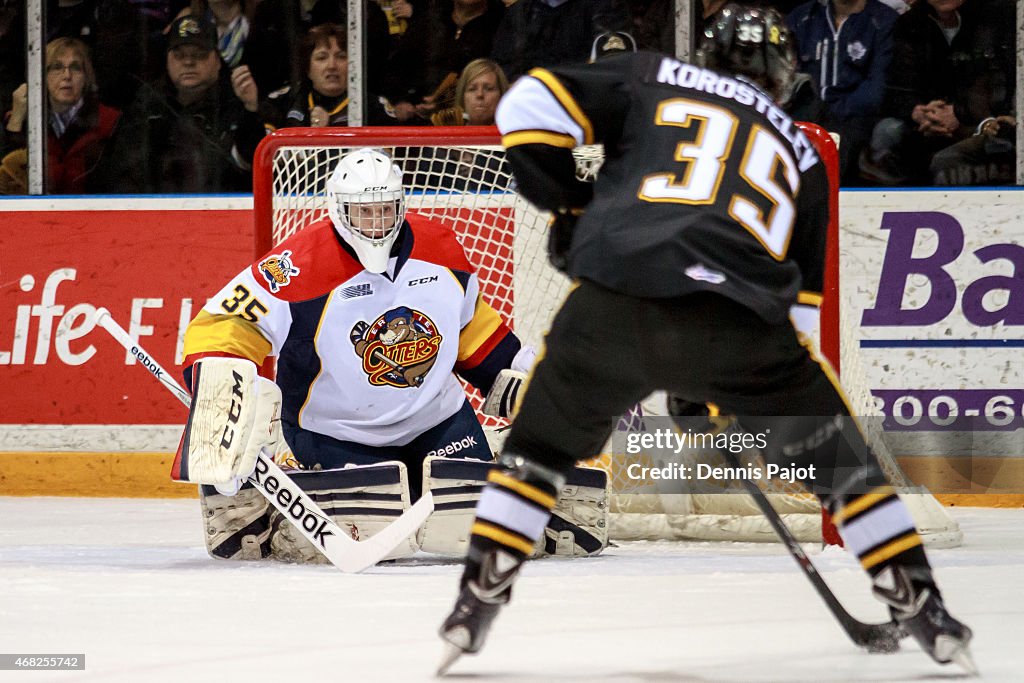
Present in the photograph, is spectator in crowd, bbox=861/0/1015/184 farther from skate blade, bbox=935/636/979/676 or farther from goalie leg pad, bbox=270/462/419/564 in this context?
skate blade, bbox=935/636/979/676

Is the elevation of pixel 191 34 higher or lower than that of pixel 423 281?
higher

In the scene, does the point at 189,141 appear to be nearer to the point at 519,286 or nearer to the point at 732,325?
the point at 519,286

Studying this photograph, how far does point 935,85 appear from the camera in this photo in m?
4.82

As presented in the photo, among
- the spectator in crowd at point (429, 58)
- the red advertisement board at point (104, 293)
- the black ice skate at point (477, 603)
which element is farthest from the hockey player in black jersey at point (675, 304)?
the spectator in crowd at point (429, 58)

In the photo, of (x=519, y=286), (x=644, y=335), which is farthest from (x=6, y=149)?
(x=644, y=335)

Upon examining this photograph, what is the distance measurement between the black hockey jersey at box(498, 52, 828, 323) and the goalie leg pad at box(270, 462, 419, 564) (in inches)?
53.1

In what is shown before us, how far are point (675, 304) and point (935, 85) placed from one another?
10.1ft

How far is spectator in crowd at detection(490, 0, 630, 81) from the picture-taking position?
5047 mm

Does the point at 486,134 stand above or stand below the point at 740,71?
below

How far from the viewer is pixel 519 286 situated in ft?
13.7

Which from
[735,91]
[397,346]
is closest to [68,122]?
[397,346]

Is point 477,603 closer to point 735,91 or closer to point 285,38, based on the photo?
point 735,91

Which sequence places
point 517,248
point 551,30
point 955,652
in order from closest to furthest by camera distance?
point 955,652 → point 517,248 → point 551,30

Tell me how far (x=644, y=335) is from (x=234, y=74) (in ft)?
11.8
